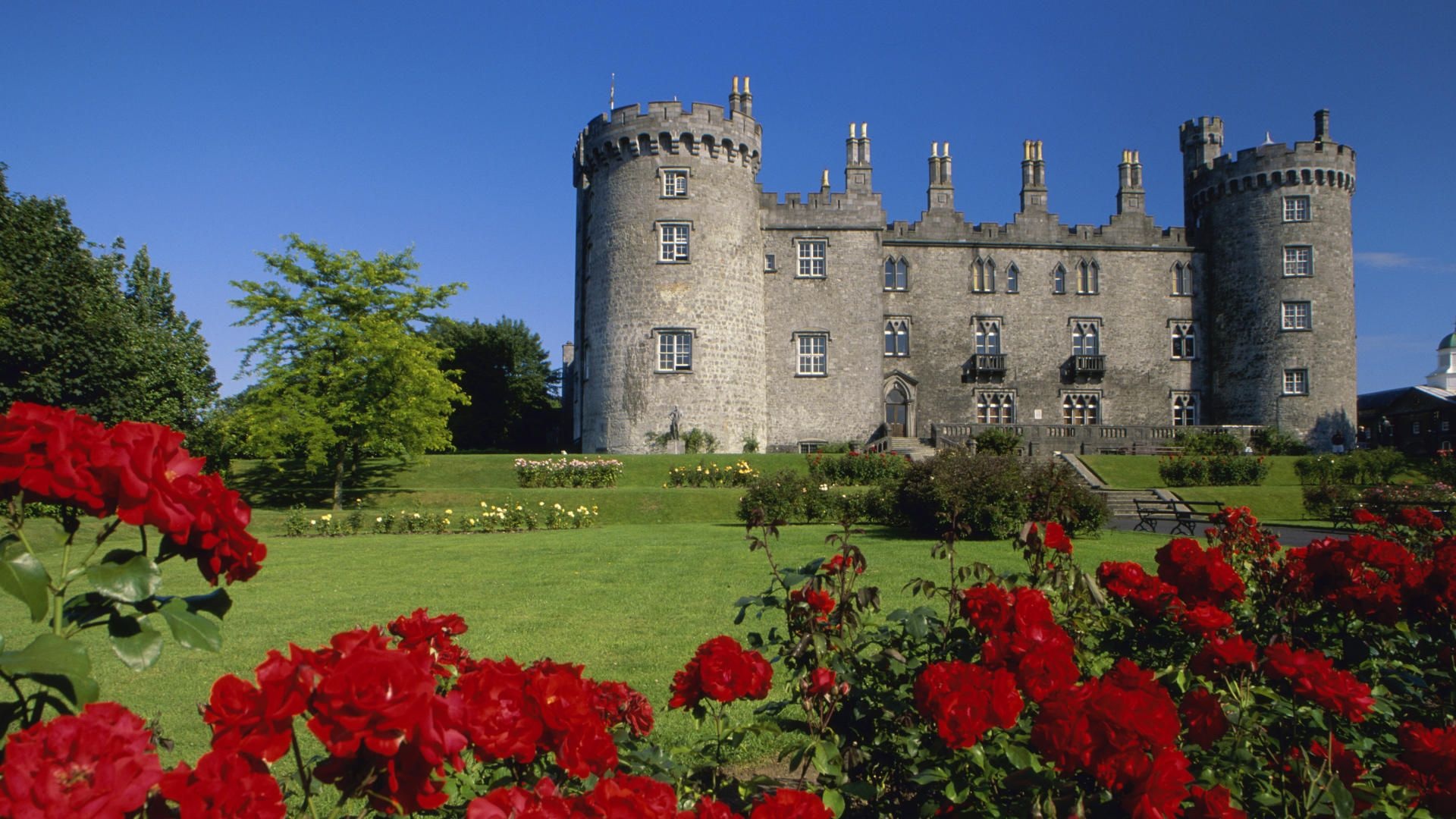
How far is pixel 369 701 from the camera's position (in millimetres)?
1492

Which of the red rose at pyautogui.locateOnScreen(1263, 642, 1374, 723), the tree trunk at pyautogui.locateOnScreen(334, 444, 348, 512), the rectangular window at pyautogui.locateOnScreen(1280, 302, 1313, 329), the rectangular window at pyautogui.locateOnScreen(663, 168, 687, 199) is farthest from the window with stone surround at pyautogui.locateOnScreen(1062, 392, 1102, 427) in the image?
the red rose at pyautogui.locateOnScreen(1263, 642, 1374, 723)

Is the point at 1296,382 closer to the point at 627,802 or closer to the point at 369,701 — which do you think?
the point at 627,802

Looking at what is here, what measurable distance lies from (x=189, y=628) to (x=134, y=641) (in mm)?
124

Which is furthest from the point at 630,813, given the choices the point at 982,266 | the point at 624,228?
the point at 982,266

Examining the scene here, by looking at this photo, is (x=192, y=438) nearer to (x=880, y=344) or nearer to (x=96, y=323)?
(x=96, y=323)

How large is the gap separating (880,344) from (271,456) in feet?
76.9

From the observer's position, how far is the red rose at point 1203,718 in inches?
101

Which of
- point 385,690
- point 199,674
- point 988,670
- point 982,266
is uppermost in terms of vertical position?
point 982,266

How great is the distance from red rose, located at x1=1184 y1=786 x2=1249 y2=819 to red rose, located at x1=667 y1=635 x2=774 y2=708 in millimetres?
1286

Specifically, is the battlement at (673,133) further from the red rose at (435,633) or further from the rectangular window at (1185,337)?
the red rose at (435,633)

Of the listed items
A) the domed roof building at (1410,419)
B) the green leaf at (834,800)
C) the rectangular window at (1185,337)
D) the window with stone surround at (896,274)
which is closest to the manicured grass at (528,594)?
the green leaf at (834,800)

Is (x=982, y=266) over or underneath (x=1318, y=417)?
over

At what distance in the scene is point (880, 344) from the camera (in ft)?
124

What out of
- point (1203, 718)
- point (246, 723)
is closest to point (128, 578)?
point (246, 723)
